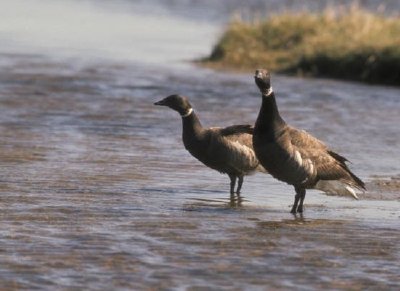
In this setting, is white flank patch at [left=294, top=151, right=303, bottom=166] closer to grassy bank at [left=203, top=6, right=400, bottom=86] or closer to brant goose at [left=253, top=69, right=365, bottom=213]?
brant goose at [left=253, top=69, right=365, bottom=213]

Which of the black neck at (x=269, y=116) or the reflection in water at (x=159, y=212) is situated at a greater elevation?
the black neck at (x=269, y=116)

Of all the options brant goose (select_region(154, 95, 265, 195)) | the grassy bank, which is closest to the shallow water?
brant goose (select_region(154, 95, 265, 195))

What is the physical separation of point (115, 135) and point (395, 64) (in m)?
9.59

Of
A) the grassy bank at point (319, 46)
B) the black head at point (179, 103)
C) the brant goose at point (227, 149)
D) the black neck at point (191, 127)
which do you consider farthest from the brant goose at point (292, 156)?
the grassy bank at point (319, 46)

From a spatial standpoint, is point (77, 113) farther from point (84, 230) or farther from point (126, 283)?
point (126, 283)

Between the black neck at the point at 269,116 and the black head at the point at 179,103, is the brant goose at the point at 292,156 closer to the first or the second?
the black neck at the point at 269,116

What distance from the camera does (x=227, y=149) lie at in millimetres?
13742

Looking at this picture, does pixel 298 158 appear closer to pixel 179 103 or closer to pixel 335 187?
pixel 335 187

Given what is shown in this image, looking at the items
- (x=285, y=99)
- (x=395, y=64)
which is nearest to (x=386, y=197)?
(x=285, y=99)

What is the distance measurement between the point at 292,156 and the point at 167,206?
1.39 meters

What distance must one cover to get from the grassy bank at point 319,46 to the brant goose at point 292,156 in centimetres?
1346

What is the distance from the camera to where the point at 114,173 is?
14.9 metres

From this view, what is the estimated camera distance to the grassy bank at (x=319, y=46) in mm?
26688

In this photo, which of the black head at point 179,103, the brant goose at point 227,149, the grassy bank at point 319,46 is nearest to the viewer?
the brant goose at point 227,149
